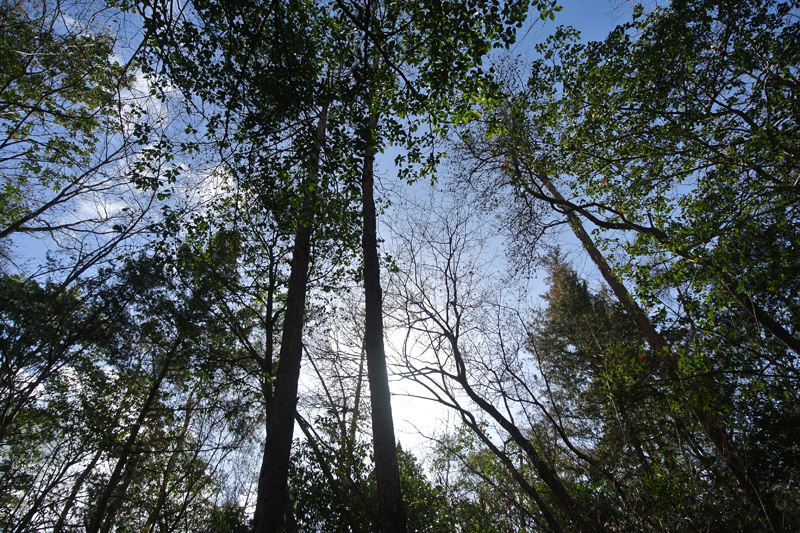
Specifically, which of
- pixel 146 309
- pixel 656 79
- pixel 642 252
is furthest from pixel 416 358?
pixel 656 79

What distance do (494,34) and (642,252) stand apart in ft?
15.6

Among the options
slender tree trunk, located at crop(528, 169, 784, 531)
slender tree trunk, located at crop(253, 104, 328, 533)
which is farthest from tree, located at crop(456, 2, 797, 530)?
slender tree trunk, located at crop(253, 104, 328, 533)

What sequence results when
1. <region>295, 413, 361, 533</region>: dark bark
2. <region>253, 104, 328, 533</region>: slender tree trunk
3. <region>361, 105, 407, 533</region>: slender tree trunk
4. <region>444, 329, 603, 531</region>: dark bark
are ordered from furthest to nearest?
1. <region>295, 413, 361, 533</region>: dark bark
2. <region>444, 329, 603, 531</region>: dark bark
3. <region>253, 104, 328, 533</region>: slender tree trunk
4. <region>361, 105, 407, 533</region>: slender tree trunk

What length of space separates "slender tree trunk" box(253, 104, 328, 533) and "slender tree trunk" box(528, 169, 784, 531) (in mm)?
5282

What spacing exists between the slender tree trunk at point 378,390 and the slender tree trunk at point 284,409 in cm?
115

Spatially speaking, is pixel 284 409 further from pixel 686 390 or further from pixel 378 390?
pixel 686 390

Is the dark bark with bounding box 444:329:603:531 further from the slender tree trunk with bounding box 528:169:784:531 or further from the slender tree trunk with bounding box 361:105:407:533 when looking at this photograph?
the slender tree trunk with bounding box 361:105:407:533

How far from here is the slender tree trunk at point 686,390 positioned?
160 inches

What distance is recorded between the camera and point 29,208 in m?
8.24

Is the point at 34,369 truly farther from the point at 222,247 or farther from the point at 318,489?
the point at 318,489

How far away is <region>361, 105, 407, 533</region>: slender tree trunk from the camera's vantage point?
12.2 feet

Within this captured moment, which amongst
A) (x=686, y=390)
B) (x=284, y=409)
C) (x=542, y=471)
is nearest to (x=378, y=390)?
(x=284, y=409)

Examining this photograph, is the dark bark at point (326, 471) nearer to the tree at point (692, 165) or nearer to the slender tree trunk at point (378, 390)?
the slender tree trunk at point (378, 390)

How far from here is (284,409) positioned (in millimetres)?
4867
